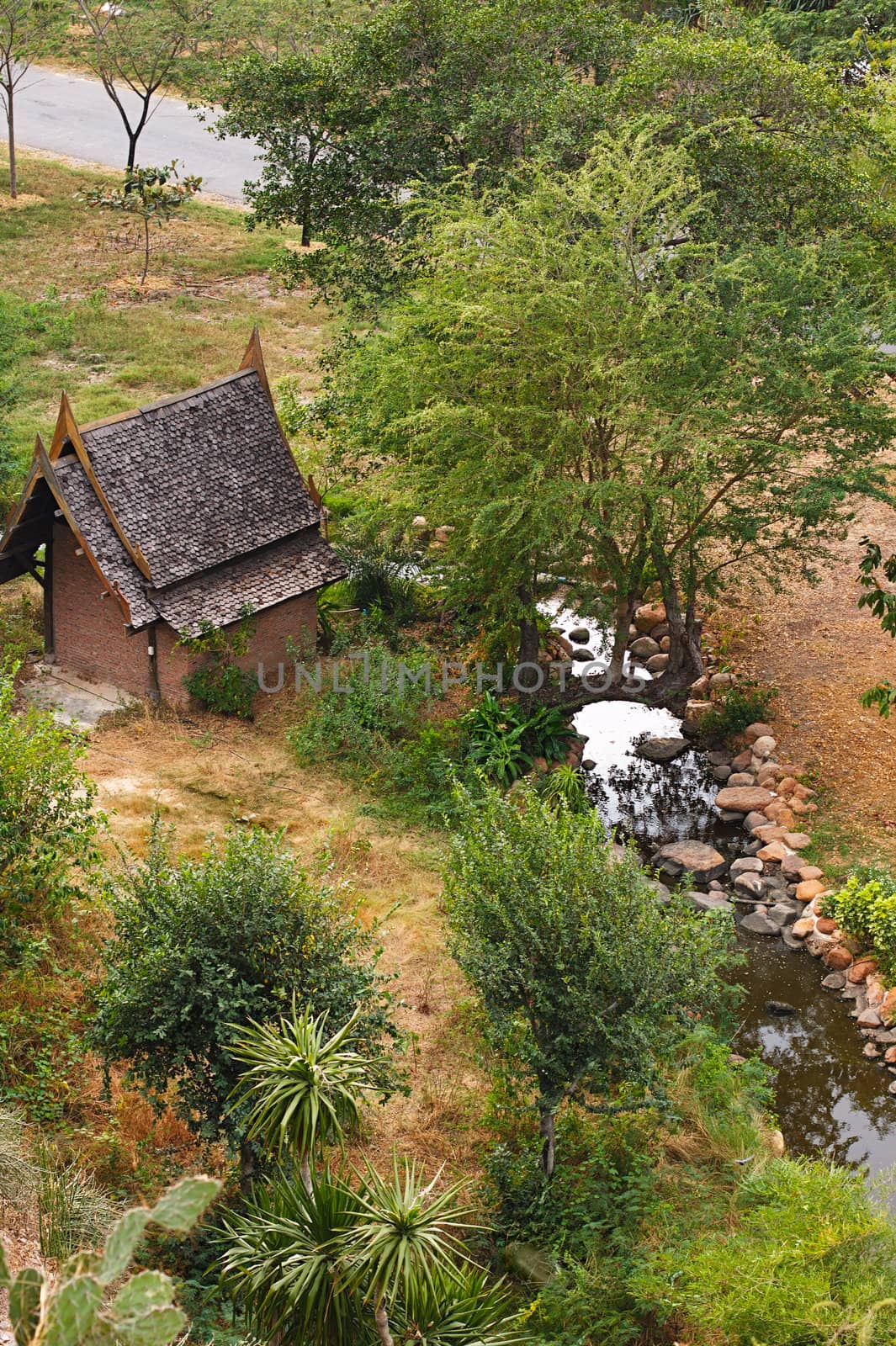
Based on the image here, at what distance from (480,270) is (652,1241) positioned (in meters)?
12.9

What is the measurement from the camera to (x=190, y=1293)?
10.8 meters

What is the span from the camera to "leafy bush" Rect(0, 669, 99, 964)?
1319cm

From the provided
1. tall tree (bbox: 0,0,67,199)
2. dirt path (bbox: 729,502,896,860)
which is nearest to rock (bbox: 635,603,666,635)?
dirt path (bbox: 729,502,896,860)

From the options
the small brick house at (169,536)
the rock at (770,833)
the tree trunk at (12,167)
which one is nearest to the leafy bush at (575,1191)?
the rock at (770,833)

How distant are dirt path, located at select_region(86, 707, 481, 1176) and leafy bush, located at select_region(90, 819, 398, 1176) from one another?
8.80ft

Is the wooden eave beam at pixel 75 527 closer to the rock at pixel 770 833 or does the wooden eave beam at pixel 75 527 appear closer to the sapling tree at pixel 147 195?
the rock at pixel 770 833

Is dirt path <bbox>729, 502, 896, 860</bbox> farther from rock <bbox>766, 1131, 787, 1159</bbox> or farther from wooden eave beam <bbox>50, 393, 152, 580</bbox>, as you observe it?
wooden eave beam <bbox>50, 393, 152, 580</bbox>

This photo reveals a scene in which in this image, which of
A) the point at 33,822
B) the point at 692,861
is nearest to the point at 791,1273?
the point at 33,822

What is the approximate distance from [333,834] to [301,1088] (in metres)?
8.62

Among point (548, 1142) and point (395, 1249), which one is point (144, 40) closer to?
point (548, 1142)

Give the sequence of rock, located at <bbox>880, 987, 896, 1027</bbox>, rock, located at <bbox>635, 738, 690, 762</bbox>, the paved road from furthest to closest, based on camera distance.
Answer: the paved road, rock, located at <bbox>635, 738, 690, 762</bbox>, rock, located at <bbox>880, 987, 896, 1027</bbox>

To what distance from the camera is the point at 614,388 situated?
1861 cm

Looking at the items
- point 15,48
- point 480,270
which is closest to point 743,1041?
point 480,270

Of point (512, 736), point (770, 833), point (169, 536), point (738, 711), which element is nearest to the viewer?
point (770, 833)
